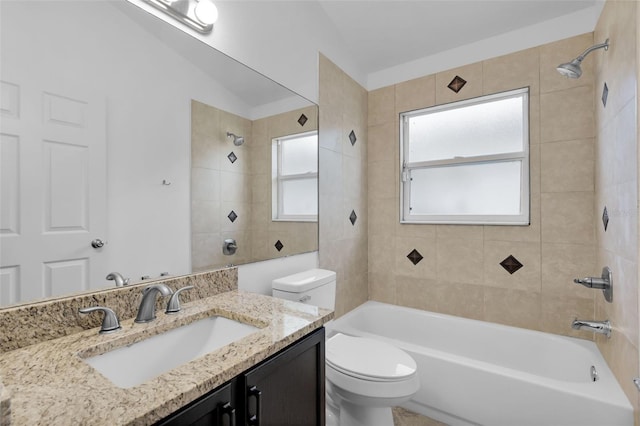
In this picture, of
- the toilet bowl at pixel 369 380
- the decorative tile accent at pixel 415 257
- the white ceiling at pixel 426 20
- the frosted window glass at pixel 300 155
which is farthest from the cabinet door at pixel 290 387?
the white ceiling at pixel 426 20

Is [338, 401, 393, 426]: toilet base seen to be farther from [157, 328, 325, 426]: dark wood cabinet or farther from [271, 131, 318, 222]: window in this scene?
[271, 131, 318, 222]: window

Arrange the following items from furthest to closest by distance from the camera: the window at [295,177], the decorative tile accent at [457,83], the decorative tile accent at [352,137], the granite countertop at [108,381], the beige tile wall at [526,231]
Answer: the decorative tile accent at [352,137] → the decorative tile accent at [457,83] → the beige tile wall at [526,231] → the window at [295,177] → the granite countertop at [108,381]

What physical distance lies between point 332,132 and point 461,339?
181cm

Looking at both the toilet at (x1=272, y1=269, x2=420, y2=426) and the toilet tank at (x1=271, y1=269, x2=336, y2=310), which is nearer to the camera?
the toilet at (x1=272, y1=269, x2=420, y2=426)

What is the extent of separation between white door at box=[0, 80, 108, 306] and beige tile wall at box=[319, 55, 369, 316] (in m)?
1.34

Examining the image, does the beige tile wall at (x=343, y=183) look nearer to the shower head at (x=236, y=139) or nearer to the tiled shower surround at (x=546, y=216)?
the tiled shower surround at (x=546, y=216)

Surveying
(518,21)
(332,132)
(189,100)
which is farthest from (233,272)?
(518,21)

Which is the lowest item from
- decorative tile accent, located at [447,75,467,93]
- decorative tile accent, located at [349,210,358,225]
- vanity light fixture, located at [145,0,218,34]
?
decorative tile accent, located at [349,210,358,225]

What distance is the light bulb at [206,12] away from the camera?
4.11 feet

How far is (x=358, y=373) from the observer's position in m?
1.41

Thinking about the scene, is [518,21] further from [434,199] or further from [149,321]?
[149,321]

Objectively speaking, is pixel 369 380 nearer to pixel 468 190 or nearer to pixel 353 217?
pixel 353 217

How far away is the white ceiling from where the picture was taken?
193cm

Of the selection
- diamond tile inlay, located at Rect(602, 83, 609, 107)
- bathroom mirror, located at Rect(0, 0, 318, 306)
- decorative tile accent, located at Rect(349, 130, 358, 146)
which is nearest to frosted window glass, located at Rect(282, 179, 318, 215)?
bathroom mirror, located at Rect(0, 0, 318, 306)
